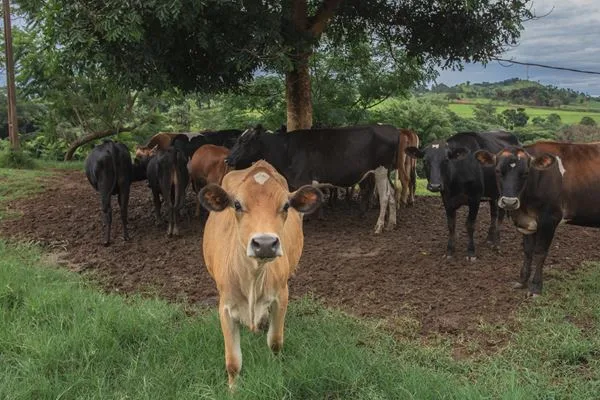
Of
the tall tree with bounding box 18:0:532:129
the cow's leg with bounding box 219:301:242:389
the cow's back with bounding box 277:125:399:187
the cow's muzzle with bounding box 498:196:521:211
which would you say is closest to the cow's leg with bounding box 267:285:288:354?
the cow's leg with bounding box 219:301:242:389

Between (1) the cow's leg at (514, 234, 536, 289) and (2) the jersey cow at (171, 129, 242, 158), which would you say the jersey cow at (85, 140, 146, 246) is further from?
(1) the cow's leg at (514, 234, 536, 289)

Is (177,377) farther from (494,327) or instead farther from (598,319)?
(598,319)

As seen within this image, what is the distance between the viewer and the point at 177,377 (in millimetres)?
3828

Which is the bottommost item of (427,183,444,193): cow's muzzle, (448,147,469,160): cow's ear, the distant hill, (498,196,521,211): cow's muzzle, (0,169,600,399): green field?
(0,169,600,399): green field

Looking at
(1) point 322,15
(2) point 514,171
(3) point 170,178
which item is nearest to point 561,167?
(2) point 514,171

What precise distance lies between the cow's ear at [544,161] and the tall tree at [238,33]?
7.81 ft

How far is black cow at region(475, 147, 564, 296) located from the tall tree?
235 centimetres

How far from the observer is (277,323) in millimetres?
3982

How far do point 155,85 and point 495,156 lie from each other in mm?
4252

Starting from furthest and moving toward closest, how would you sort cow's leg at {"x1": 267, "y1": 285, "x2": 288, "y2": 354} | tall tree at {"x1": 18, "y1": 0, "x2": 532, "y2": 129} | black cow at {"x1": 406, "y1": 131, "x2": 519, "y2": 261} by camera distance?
black cow at {"x1": 406, "y1": 131, "x2": 519, "y2": 261}, tall tree at {"x1": 18, "y1": 0, "x2": 532, "y2": 129}, cow's leg at {"x1": 267, "y1": 285, "x2": 288, "y2": 354}

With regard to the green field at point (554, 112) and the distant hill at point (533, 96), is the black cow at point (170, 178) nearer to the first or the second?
the green field at point (554, 112)

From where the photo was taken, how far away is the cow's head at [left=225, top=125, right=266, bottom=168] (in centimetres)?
880

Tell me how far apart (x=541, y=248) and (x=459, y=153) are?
5.51 feet

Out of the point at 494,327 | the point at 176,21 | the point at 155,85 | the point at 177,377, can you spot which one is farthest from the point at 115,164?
the point at 494,327
